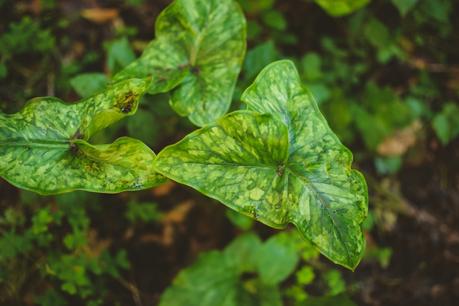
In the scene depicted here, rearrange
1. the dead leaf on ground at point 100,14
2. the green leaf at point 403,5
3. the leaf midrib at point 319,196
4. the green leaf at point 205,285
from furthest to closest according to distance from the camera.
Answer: the dead leaf on ground at point 100,14, the green leaf at point 403,5, the green leaf at point 205,285, the leaf midrib at point 319,196

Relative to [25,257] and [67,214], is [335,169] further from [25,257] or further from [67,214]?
[25,257]

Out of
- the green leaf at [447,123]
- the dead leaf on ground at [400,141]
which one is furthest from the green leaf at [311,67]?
the green leaf at [447,123]

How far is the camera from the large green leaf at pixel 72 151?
2.91 ft

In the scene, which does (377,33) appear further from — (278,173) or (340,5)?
(278,173)

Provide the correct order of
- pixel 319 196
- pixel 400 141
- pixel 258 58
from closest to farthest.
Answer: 1. pixel 319 196
2. pixel 258 58
3. pixel 400 141

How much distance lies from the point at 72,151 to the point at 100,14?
1.16 meters

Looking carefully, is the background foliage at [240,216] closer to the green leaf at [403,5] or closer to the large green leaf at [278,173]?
the green leaf at [403,5]

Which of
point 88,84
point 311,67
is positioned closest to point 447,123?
point 311,67

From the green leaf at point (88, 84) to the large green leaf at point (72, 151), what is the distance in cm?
37

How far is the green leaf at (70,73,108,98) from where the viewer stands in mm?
1328

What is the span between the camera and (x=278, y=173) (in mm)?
926

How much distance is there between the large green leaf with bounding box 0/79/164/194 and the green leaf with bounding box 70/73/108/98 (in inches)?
14.5

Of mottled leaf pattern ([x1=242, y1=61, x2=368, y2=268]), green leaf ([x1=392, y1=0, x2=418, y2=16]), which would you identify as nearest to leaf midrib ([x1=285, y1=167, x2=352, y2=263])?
mottled leaf pattern ([x1=242, y1=61, x2=368, y2=268])

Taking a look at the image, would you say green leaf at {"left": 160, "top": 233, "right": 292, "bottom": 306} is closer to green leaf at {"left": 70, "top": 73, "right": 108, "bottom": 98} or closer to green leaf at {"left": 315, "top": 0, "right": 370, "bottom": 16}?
green leaf at {"left": 70, "top": 73, "right": 108, "bottom": 98}
